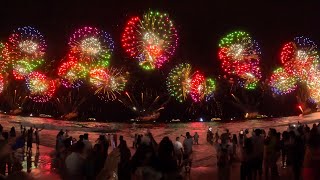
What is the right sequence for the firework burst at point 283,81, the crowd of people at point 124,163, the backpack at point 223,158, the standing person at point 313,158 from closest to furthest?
the crowd of people at point 124,163
the standing person at point 313,158
the backpack at point 223,158
the firework burst at point 283,81

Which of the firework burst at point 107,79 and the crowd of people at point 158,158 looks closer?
the crowd of people at point 158,158

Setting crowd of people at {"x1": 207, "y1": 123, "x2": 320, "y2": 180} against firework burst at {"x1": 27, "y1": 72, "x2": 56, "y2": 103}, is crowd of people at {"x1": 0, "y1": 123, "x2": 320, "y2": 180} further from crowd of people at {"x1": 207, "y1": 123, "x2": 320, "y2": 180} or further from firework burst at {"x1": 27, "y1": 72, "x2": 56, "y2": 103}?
firework burst at {"x1": 27, "y1": 72, "x2": 56, "y2": 103}

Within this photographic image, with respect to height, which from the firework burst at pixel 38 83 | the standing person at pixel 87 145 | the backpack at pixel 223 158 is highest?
the firework burst at pixel 38 83

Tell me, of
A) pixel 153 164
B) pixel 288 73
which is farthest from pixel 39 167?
pixel 288 73

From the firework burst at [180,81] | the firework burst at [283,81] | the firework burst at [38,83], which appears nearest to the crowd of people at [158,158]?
the firework burst at [180,81]

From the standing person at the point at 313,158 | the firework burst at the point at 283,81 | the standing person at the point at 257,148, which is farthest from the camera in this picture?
the firework burst at the point at 283,81

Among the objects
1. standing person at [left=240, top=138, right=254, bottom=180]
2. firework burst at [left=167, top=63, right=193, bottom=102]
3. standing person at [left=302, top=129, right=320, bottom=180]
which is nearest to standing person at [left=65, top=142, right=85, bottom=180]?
standing person at [left=240, top=138, right=254, bottom=180]

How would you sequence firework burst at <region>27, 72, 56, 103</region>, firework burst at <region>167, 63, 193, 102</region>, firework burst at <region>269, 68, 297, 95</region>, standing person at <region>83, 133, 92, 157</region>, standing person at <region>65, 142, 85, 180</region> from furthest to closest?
firework burst at <region>27, 72, 56, 103</region> → firework burst at <region>269, 68, 297, 95</region> → firework burst at <region>167, 63, 193, 102</region> → standing person at <region>83, 133, 92, 157</region> → standing person at <region>65, 142, 85, 180</region>

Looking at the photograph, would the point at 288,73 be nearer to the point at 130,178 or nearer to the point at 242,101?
the point at 242,101

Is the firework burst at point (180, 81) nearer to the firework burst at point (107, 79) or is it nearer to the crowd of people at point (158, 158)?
the firework burst at point (107, 79)

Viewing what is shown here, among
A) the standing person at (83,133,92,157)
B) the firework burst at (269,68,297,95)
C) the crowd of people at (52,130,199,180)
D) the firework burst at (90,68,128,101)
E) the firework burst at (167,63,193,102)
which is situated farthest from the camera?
the firework burst at (269,68,297,95)

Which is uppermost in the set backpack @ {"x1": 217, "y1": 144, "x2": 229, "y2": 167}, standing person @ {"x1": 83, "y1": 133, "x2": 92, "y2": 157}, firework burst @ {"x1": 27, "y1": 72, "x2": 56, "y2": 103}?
firework burst @ {"x1": 27, "y1": 72, "x2": 56, "y2": 103}

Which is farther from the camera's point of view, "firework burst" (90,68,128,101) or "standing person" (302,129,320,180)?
"firework burst" (90,68,128,101)

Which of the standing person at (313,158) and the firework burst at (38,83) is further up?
the firework burst at (38,83)
